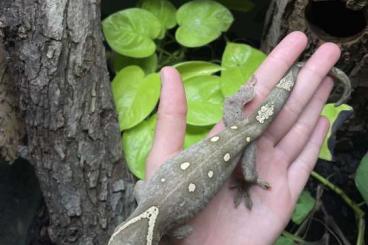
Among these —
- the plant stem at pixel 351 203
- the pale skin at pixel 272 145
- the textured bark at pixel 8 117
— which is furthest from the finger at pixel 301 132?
the textured bark at pixel 8 117

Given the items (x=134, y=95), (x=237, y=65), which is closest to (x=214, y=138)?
(x=134, y=95)

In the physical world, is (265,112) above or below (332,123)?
above

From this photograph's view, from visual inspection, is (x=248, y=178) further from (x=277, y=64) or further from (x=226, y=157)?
(x=277, y=64)

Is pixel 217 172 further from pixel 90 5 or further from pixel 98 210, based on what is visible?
pixel 90 5

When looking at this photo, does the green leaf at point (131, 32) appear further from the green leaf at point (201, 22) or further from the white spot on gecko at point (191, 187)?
the white spot on gecko at point (191, 187)

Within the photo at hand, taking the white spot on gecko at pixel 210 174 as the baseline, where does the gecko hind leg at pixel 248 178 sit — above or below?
below

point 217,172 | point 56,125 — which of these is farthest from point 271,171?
point 56,125

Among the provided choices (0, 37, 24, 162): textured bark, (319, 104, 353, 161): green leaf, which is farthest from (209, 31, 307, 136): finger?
(0, 37, 24, 162): textured bark
